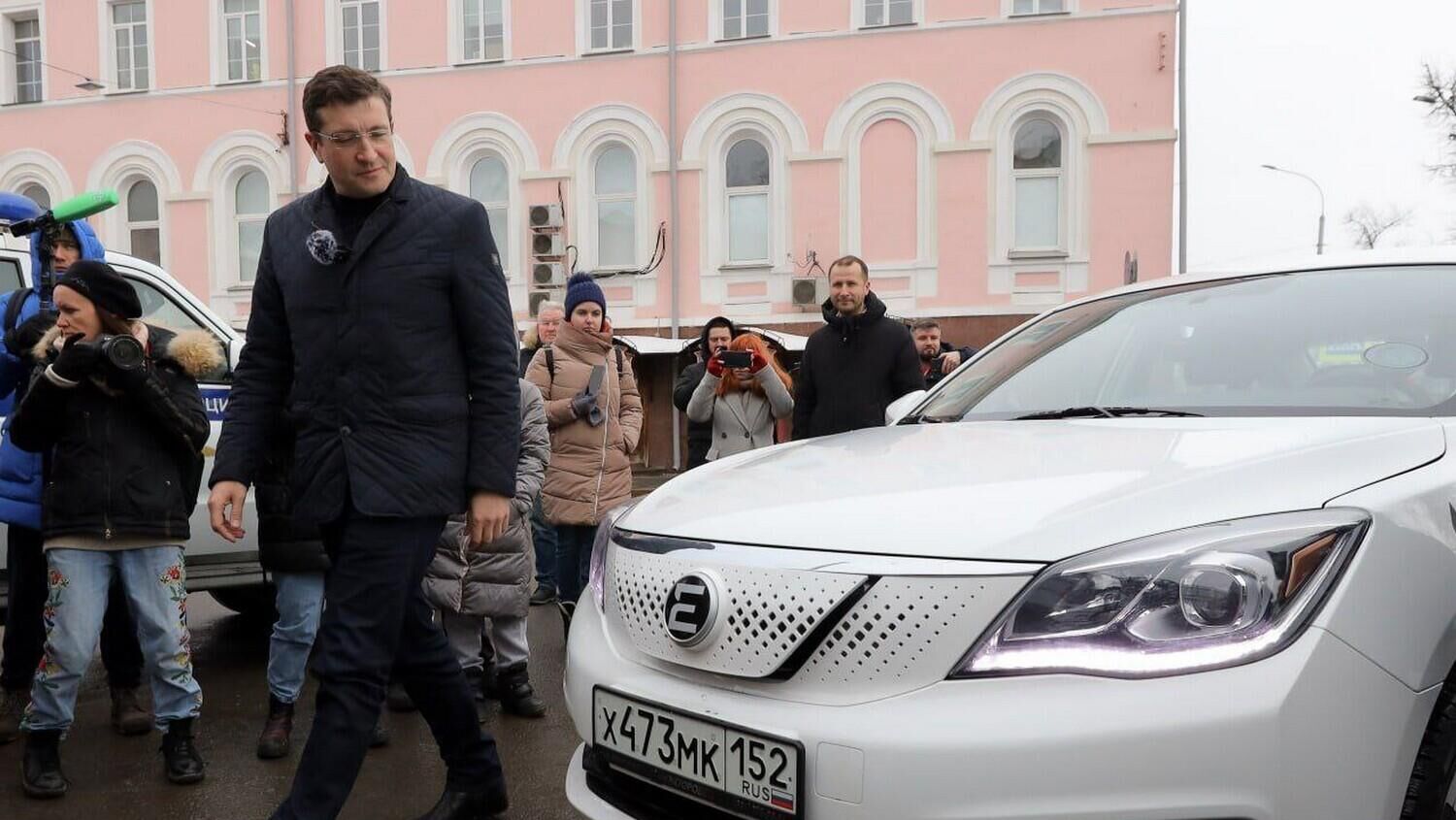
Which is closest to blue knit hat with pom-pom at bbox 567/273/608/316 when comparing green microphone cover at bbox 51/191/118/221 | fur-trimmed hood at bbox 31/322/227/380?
fur-trimmed hood at bbox 31/322/227/380

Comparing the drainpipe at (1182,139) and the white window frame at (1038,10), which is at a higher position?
the white window frame at (1038,10)

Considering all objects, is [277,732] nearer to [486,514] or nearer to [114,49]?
[486,514]

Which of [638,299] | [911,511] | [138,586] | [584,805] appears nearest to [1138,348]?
[911,511]

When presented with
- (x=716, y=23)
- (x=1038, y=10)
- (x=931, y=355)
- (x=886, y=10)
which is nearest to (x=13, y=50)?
(x=716, y=23)

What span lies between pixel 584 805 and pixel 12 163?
21.1 meters

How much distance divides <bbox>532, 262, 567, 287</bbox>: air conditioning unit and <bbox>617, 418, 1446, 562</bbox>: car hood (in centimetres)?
1452

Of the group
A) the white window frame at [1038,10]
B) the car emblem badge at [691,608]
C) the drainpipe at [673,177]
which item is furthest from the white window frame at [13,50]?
the car emblem badge at [691,608]

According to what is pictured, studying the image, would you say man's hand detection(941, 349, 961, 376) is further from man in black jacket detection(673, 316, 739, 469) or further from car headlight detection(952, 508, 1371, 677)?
car headlight detection(952, 508, 1371, 677)

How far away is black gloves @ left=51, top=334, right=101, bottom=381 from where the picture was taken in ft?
10.5

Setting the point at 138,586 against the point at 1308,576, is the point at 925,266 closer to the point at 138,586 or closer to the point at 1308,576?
the point at 138,586

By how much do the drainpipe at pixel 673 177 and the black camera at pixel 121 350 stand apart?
1317cm

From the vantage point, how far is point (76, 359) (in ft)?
10.5

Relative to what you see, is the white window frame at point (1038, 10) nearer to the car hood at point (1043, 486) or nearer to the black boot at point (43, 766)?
the car hood at point (1043, 486)

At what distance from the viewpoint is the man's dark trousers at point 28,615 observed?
380cm
